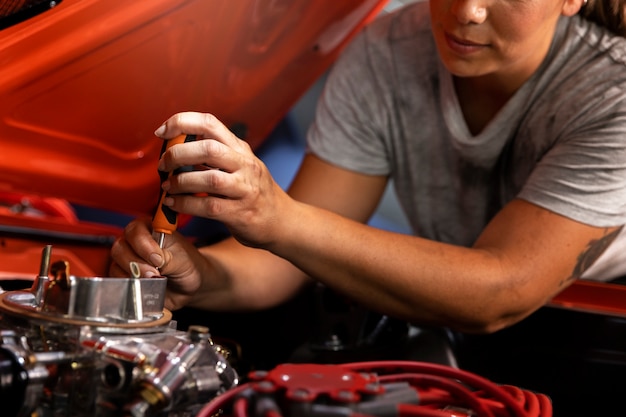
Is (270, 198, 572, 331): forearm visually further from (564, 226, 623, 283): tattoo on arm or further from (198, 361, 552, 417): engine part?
(198, 361, 552, 417): engine part

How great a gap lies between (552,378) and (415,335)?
0.24 metres

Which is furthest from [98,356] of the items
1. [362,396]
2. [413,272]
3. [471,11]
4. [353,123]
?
[353,123]

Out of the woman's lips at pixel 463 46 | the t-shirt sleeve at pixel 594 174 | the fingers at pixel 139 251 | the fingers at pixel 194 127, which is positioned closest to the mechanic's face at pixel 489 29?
the woman's lips at pixel 463 46

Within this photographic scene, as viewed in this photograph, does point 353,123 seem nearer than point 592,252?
No

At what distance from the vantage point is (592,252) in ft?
4.14

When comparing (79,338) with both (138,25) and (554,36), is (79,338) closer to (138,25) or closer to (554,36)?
(138,25)

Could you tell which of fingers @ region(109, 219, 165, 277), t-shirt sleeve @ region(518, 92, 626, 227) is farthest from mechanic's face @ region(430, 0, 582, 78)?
fingers @ region(109, 219, 165, 277)

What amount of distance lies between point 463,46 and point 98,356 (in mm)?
728

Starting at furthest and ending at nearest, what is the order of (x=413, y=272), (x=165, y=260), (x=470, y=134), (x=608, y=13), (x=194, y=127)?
(x=470, y=134) → (x=608, y=13) → (x=413, y=272) → (x=165, y=260) → (x=194, y=127)

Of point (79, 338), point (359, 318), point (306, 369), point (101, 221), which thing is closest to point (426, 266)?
point (359, 318)

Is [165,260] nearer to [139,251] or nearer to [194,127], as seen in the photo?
[139,251]

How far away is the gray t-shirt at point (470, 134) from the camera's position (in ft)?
4.00

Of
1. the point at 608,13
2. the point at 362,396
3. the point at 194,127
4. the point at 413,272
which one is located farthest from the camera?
the point at 608,13

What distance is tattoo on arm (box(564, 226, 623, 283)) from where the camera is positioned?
49.1 inches
